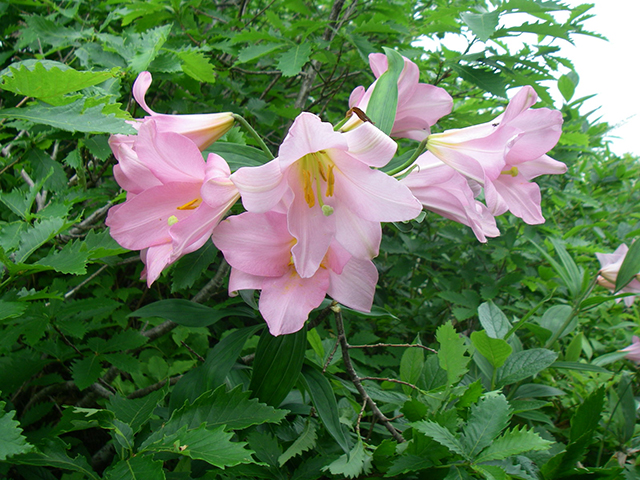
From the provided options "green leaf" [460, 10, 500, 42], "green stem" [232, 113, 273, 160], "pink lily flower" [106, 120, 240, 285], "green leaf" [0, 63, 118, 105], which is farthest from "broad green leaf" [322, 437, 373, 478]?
"green leaf" [460, 10, 500, 42]

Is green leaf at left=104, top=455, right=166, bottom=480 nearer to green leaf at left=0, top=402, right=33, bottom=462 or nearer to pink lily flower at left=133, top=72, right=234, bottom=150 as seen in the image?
green leaf at left=0, top=402, right=33, bottom=462

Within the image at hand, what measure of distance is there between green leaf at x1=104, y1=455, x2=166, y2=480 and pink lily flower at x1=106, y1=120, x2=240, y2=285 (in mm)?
273

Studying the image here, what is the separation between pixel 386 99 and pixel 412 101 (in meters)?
0.15

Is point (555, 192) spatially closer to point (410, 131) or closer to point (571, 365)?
point (571, 365)

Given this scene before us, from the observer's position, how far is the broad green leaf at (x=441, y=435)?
2.19 feet

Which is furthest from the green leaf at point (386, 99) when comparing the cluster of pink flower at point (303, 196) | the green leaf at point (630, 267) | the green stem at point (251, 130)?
the green leaf at point (630, 267)

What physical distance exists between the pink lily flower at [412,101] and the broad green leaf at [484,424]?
1.78 feet

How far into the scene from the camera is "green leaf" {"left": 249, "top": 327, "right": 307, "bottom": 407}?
76cm

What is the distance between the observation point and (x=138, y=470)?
0.58 meters

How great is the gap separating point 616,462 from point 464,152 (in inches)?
38.9

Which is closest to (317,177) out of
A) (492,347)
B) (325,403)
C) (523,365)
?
(325,403)

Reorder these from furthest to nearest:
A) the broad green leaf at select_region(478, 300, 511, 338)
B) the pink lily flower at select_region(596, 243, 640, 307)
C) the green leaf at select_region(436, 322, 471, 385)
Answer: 1. the pink lily flower at select_region(596, 243, 640, 307)
2. the broad green leaf at select_region(478, 300, 511, 338)
3. the green leaf at select_region(436, 322, 471, 385)

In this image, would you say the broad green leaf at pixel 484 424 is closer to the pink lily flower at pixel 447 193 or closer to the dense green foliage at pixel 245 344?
the dense green foliage at pixel 245 344

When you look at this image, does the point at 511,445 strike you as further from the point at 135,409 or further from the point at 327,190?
the point at 135,409
